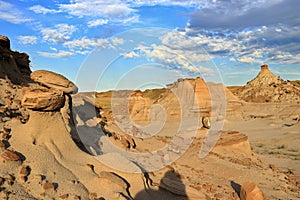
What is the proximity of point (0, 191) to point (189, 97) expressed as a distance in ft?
68.3

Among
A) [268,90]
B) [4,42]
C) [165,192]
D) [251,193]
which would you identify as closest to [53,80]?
[165,192]

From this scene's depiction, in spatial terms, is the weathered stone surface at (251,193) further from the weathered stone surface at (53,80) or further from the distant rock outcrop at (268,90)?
the distant rock outcrop at (268,90)

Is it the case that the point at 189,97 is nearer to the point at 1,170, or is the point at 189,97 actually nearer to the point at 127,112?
the point at 127,112

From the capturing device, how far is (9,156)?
13.4 feet

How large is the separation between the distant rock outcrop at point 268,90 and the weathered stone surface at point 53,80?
27.2m

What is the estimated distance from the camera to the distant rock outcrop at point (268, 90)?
29734 millimetres

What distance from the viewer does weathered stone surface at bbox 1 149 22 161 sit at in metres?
4.05

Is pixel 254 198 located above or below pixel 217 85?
below

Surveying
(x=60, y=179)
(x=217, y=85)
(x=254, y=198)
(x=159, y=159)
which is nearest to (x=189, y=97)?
(x=217, y=85)

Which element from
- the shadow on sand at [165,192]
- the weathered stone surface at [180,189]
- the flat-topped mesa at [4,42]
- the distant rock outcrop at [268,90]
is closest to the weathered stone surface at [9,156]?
the shadow on sand at [165,192]

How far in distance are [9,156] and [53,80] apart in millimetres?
2027

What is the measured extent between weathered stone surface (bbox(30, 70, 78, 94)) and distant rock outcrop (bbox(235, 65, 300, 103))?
27.2 m

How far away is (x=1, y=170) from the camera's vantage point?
3.88 m

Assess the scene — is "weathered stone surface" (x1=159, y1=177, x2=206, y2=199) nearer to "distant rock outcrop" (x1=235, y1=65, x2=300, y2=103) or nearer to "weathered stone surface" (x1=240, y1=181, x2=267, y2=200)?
"weathered stone surface" (x1=240, y1=181, x2=267, y2=200)
